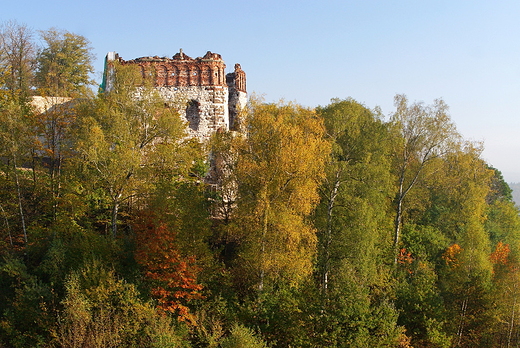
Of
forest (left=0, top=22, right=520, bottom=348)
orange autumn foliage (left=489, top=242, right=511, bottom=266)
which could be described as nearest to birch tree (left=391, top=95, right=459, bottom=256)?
forest (left=0, top=22, right=520, bottom=348)

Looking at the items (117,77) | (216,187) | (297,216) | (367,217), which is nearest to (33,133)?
(117,77)

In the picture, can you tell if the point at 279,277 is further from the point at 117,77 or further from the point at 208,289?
the point at 117,77

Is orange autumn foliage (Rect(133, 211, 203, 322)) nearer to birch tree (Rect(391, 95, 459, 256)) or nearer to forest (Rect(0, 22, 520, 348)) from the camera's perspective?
forest (Rect(0, 22, 520, 348))

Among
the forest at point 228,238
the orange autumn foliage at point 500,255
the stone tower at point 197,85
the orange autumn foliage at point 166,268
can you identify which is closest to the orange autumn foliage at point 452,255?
the forest at point 228,238

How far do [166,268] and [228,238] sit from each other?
5102 mm

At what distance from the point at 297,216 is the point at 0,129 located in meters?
12.5

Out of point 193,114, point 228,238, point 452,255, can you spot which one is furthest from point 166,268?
point 452,255

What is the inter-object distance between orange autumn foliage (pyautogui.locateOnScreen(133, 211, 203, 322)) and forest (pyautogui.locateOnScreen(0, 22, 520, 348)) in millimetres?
77

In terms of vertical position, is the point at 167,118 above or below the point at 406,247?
above

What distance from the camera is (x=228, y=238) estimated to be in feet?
73.2

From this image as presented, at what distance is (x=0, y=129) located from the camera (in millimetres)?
18719

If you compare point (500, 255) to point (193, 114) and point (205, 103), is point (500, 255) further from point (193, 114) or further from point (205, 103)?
point (193, 114)

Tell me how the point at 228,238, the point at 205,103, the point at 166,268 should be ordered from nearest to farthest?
the point at 166,268, the point at 228,238, the point at 205,103

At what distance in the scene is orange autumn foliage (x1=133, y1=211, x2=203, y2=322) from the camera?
1733cm
